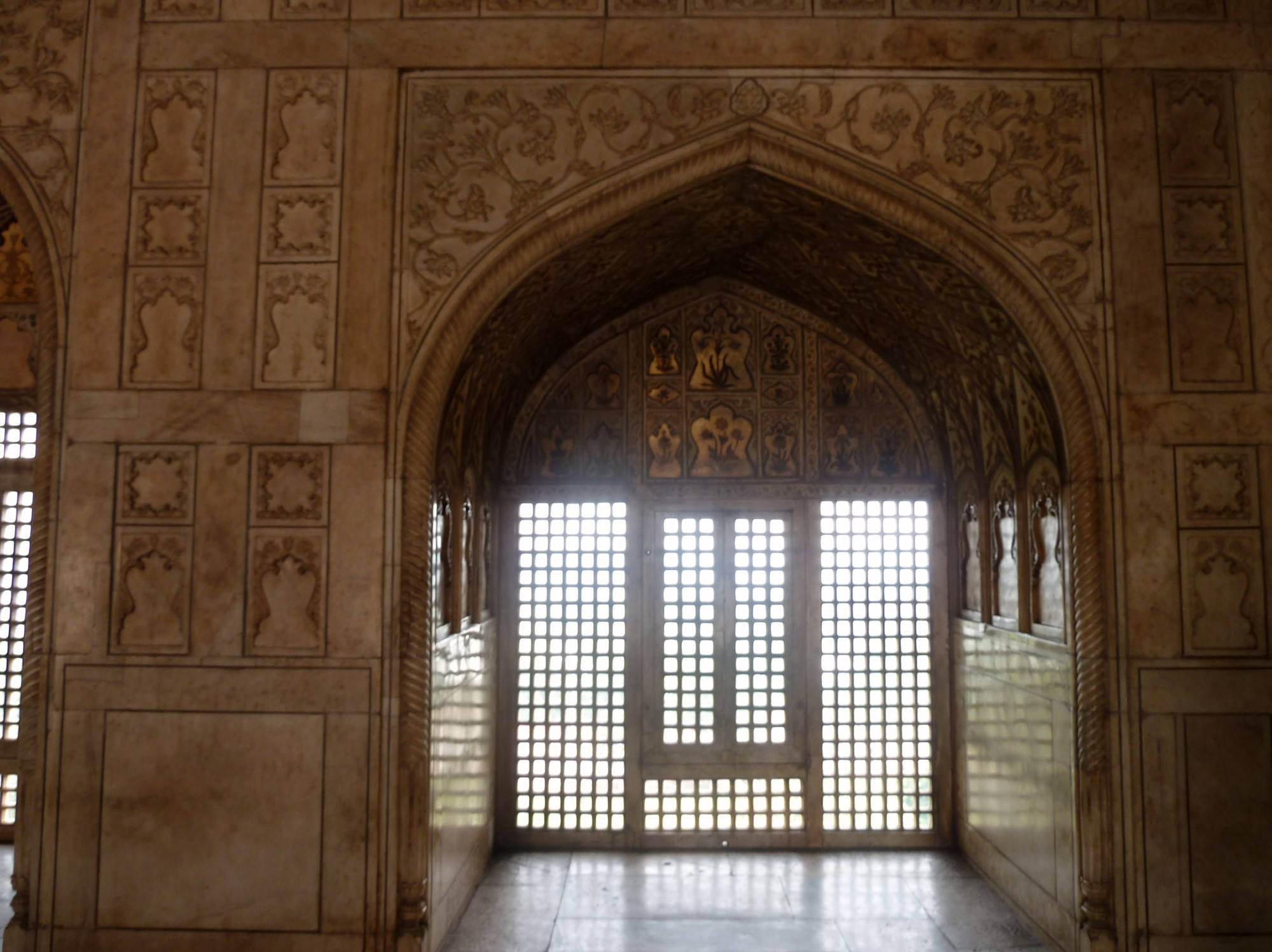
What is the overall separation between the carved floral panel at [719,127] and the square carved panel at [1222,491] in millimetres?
1256

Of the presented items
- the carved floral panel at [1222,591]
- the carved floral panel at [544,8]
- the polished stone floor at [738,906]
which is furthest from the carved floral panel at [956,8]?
the polished stone floor at [738,906]

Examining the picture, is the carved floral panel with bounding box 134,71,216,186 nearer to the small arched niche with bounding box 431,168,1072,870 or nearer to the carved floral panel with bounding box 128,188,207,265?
the carved floral panel with bounding box 128,188,207,265

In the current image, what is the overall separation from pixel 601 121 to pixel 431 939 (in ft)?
15.1

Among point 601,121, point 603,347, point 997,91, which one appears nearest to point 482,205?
point 601,121

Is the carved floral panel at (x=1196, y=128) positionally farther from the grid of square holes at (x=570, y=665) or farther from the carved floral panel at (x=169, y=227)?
the carved floral panel at (x=169, y=227)

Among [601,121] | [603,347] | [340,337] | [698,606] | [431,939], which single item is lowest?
[431,939]

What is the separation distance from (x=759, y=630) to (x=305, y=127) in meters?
4.71

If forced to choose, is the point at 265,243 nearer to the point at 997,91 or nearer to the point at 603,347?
the point at 603,347

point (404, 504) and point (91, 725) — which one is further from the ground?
point (404, 504)

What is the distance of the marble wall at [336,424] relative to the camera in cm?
514

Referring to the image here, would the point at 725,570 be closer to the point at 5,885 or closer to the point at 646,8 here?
the point at 646,8

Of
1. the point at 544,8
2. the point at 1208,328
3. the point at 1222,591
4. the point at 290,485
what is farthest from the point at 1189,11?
the point at 290,485

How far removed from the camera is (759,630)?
7.60 metres

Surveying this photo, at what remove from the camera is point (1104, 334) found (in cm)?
530
